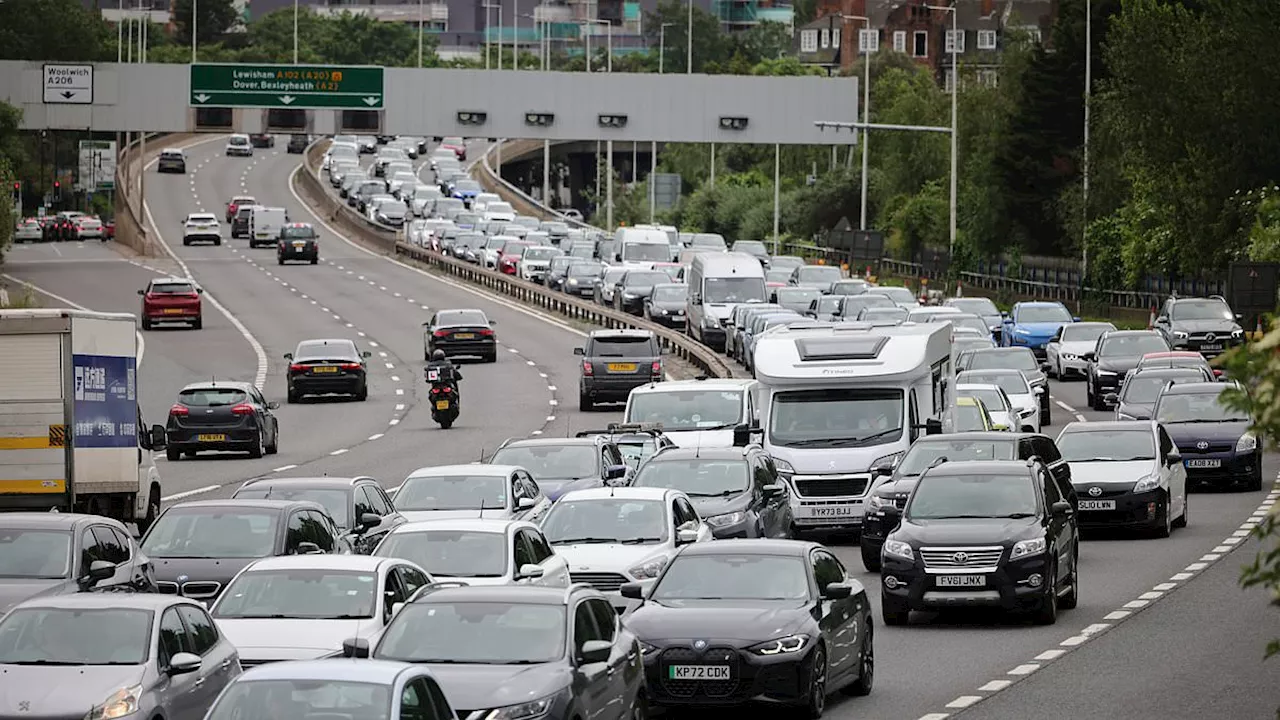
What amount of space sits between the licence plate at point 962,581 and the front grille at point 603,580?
2.84m

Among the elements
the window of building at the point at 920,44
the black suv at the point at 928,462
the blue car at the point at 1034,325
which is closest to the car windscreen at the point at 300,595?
the black suv at the point at 928,462

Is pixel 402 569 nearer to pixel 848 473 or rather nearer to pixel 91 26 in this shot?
pixel 848 473

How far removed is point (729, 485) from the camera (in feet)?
89.2

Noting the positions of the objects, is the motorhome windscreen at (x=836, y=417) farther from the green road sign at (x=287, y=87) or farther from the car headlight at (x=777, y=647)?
the green road sign at (x=287, y=87)

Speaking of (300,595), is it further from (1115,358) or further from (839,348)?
(1115,358)

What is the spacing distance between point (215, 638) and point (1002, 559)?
866 cm

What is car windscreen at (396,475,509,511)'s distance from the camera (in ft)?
84.0

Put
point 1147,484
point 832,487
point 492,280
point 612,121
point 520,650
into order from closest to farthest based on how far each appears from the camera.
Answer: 1. point 520,650
2. point 832,487
3. point 1147,484
4. point 492,280
5. point 612,121

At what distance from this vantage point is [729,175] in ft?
506

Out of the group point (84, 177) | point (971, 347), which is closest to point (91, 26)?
point (84, 177)

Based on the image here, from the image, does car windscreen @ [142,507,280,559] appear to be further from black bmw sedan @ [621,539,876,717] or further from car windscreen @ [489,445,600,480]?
car windscreen @ [489,445,600,480]

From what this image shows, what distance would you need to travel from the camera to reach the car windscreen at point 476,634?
48.3 feet

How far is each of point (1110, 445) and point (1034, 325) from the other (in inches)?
1291

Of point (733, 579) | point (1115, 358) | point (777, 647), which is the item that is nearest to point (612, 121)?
point (1115, 358)
